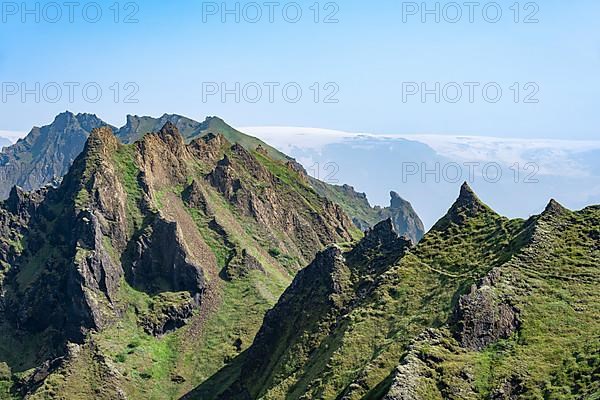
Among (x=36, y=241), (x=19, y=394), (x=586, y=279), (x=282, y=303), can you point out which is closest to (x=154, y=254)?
(x=36, y=241)

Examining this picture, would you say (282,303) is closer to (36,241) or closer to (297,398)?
(297,398)

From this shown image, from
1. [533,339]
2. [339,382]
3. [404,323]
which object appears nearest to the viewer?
[533,339]

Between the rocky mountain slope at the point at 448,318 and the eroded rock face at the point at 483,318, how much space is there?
127mm

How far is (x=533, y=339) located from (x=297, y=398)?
102 feet

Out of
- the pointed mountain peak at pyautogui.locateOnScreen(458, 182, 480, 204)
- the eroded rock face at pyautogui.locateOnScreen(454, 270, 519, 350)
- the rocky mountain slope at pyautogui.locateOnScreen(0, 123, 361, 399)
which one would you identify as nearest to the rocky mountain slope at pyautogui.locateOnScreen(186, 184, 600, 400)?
the eroded rock face at pyautogui.locateOnScreen(454, 270, 519, 350)

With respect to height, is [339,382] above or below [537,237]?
below

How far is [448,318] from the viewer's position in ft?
291

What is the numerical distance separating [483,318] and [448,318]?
4547 mm

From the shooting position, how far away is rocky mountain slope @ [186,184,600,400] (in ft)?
256

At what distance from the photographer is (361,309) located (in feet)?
342

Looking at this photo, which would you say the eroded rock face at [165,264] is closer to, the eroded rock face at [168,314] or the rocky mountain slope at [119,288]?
the rocky mountain slope at [119,288]

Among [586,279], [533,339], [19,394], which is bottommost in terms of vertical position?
[19,394]

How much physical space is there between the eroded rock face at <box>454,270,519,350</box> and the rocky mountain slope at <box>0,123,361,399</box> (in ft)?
253

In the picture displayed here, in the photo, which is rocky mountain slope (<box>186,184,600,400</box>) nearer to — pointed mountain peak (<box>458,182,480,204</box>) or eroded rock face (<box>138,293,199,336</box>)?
pointed mountain peak (<box>458,182,480,204</box>)
